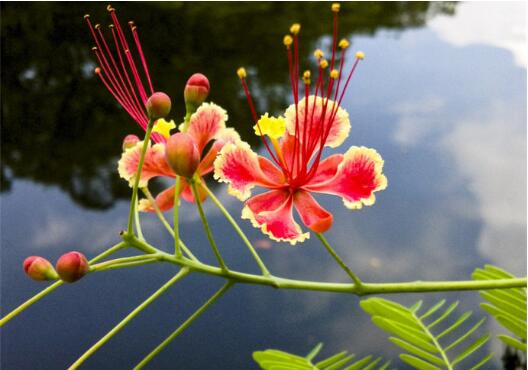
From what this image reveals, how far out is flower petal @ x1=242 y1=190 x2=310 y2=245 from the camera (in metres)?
0.65

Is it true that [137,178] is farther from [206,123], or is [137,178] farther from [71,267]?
[206,123]

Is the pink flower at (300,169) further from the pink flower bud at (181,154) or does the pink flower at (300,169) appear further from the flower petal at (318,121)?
the pink flower bud at (181,154)

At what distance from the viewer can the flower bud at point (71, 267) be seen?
21.3 inches

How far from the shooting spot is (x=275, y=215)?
0.67 metres

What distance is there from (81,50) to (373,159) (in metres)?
4.61

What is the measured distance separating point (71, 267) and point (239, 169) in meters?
0.21

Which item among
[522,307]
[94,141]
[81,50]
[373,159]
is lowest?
[94,141]

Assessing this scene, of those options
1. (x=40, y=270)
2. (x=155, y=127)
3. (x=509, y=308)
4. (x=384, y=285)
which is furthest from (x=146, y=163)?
(x=509, y=308)

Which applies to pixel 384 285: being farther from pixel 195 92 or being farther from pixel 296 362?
pixel 195 92

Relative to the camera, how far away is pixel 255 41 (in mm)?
5219

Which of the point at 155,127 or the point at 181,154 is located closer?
the point at 181,154

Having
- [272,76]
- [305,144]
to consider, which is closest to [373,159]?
[305,144]

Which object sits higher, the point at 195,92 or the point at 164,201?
the point at 195,92

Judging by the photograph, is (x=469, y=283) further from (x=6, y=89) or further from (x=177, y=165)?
(x=6, y=89)
